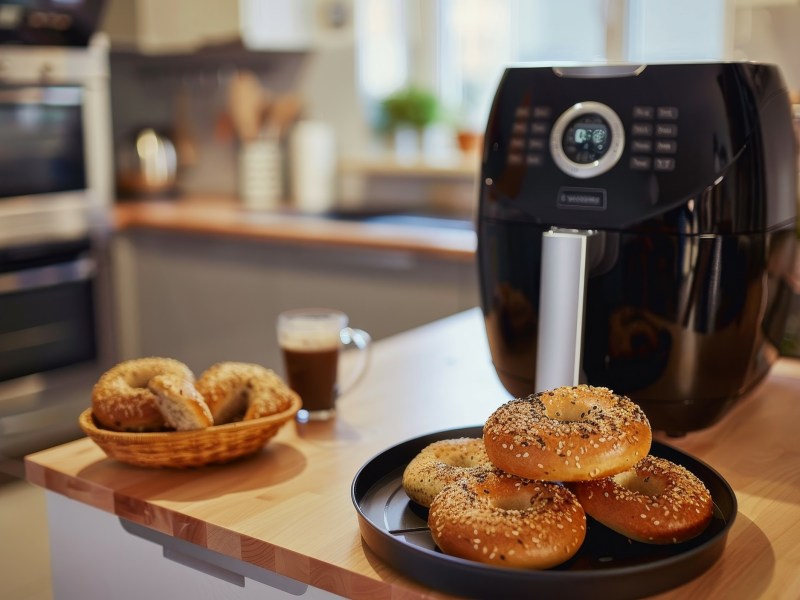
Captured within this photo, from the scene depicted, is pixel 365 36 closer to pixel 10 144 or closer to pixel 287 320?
pixel 10 144

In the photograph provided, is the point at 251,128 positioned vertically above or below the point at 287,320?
above

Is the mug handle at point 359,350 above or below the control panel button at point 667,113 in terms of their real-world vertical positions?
below

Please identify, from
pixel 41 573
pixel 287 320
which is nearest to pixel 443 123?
pixel 287 320

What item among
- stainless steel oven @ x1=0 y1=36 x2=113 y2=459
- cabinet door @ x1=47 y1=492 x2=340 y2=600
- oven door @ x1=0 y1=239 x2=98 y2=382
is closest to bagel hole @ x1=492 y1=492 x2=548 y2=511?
cabinet door @ x1=47 y1=492 x2=340 y2=600

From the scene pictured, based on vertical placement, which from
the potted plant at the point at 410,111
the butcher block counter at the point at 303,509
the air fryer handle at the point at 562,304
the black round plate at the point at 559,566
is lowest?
the butcher block counter at the point at 303,509

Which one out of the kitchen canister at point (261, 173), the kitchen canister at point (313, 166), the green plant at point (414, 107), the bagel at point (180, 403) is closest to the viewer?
the bagel at point (180, 403)

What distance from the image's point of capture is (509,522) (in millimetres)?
647

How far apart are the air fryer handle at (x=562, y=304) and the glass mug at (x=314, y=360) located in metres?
0.30

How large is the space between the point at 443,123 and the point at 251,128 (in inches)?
28.3

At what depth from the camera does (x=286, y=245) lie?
2.76 meters

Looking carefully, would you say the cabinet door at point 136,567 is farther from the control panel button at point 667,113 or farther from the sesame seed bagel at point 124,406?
the control panel button at point 667,113

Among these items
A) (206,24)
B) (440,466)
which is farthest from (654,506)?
(206,24)

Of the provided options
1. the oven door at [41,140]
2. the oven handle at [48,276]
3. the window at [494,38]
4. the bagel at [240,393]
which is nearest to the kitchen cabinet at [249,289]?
the oven handle at [48,276]

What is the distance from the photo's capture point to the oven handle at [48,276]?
2789mm
